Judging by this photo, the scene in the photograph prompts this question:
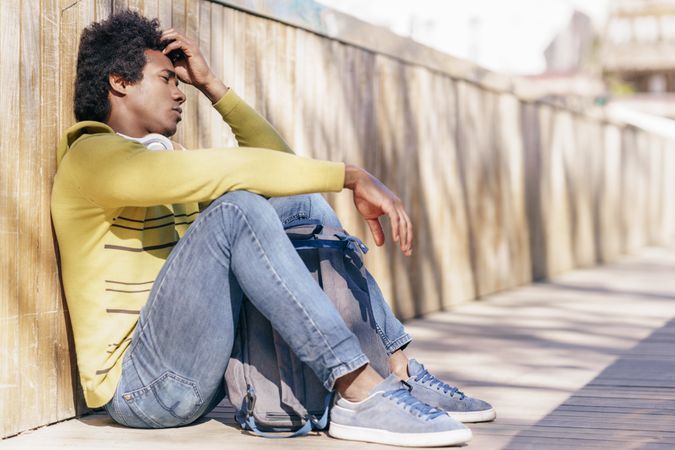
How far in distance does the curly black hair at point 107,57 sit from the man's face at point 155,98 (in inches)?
1.2

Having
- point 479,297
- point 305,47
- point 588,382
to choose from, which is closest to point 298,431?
point 588,382

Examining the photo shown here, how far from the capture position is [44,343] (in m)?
3.61

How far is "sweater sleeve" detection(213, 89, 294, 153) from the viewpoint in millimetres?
4242

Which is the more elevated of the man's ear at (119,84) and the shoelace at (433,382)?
the man's ear at (119,84)

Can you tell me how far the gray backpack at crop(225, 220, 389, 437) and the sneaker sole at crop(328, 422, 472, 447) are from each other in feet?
0.32

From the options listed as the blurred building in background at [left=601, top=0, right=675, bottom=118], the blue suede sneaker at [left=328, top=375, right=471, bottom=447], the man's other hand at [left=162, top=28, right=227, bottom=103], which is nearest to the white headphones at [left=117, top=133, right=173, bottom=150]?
the man's other hand at [left=162, top=28, right=227, bottom=103]

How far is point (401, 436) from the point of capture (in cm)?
327

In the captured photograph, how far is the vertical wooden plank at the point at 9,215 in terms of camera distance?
11.2 feet

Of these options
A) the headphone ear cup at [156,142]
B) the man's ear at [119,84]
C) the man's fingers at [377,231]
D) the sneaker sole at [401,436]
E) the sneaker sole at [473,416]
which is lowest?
the sneaker sole at [473,416]

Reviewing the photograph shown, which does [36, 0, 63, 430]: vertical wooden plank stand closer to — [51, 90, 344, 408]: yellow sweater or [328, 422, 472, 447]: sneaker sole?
[51, 90, 344, 408]: yellow sweater

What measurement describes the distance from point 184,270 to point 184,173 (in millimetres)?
272

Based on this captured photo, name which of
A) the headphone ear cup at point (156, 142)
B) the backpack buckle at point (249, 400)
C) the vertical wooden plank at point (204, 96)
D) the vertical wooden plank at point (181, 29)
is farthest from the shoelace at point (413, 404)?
the vertical wooden plank at point (204, 96)

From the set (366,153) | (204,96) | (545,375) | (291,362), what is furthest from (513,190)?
(291,362)

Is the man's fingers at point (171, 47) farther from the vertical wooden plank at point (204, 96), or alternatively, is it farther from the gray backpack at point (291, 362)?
the gray backpack at point (291, 362)
